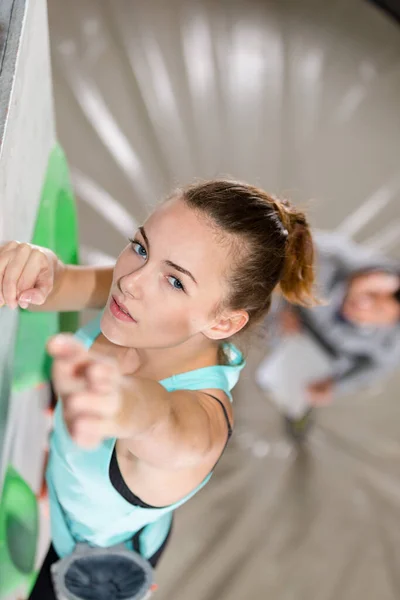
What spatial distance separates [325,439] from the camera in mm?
1605

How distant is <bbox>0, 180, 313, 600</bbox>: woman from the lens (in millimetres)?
447

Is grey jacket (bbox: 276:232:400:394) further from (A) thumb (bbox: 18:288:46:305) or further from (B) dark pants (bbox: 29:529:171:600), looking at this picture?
(A) thumb (bbox: 18:288:46:305)

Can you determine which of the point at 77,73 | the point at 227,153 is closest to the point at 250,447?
the point at 227,153

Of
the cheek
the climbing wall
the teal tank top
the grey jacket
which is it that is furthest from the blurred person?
the cheek

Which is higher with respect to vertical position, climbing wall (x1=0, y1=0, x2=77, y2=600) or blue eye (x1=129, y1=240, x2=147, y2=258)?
blue eye (x1=129, y1=240, x2=147, y2=258)

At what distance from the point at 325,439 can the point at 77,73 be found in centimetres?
100

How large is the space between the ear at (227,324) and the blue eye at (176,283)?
0.13ft

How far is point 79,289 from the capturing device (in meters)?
0.61

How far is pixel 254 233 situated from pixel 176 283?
6 cm

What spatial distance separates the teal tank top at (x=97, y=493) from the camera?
0.53 m

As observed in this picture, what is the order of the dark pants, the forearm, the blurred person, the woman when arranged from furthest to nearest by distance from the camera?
the blurred person → the dark pants → the forearm → the woman

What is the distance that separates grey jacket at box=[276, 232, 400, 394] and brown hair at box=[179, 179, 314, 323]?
78 centimetres

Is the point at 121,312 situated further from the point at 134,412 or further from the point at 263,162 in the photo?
the point at 263,162

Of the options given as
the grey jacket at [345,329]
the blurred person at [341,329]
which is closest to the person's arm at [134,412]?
the blurred person at [341,329]
